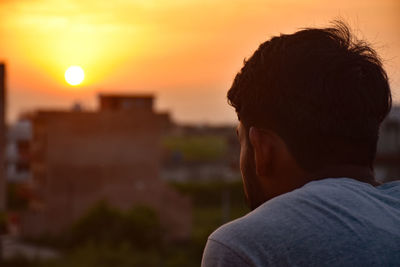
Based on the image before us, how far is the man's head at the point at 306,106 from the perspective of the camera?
1.88m

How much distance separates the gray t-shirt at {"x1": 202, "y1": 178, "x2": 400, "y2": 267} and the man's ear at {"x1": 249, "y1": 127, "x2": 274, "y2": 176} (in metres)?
0.18

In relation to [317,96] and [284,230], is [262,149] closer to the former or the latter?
[317,96]

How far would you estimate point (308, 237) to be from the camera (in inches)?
67.3

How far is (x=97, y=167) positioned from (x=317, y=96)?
126ft

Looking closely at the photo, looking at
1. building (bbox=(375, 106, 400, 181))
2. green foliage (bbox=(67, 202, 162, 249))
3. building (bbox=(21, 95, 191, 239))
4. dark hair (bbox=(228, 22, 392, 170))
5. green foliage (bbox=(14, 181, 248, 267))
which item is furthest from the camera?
building (bbox=(21, 95, 191, 239))

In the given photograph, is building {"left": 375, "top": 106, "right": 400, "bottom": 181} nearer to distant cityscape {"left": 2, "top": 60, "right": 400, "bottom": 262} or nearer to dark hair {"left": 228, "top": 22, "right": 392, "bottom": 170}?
distant cityscape {"left": 2, "top": 60, "right": 400, "bottom": 262}

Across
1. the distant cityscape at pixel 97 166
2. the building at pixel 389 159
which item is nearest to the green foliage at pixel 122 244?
the distant cityscape at pixel 97 166

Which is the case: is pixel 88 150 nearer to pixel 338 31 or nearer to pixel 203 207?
pixel 203 207

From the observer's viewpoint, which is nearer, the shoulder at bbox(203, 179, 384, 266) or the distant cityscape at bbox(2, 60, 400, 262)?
the shoulder at bbox(203, 179, 384, 266)

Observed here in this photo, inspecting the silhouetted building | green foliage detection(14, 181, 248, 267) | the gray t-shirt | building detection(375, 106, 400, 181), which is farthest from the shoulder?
the silhouetted building

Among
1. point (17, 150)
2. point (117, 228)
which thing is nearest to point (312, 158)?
point (117, 228)

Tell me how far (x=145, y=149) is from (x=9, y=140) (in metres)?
24.4

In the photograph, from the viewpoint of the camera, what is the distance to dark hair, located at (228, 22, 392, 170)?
6.16 feet

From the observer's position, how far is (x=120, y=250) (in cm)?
3173
